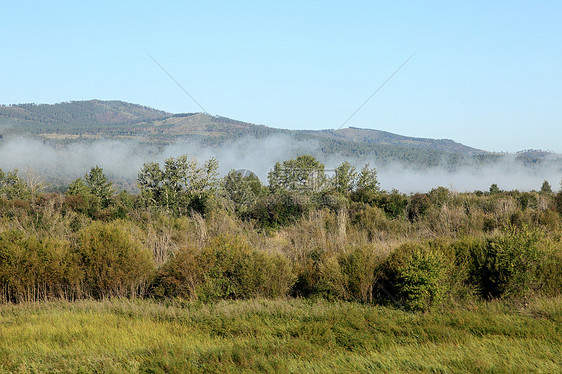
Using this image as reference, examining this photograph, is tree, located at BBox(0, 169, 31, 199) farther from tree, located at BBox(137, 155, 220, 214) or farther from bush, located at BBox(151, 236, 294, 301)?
bush, located at BBox(151, 236, 294, 301)

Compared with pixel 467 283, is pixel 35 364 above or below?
below

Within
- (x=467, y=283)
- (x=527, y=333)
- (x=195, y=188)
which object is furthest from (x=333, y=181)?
(x=527, y=333)

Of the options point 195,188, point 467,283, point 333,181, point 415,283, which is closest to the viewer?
point 415,283

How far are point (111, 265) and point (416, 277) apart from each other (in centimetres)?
941

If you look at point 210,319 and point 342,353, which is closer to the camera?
point 342,353

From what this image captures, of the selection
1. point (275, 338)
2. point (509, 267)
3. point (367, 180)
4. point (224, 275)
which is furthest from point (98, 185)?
point (509, 267)

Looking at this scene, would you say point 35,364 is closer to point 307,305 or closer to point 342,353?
point 342,353

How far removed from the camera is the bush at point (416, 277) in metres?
13.2

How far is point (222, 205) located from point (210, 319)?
88.6ft

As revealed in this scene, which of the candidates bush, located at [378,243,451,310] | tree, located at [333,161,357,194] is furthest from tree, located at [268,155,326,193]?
bush, located at [378,243,451,310]

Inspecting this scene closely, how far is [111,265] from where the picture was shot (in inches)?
616

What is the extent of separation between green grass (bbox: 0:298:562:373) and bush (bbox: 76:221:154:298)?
1.64 meters

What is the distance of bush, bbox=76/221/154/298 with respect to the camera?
1558 centimetres

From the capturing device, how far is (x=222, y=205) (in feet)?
128
